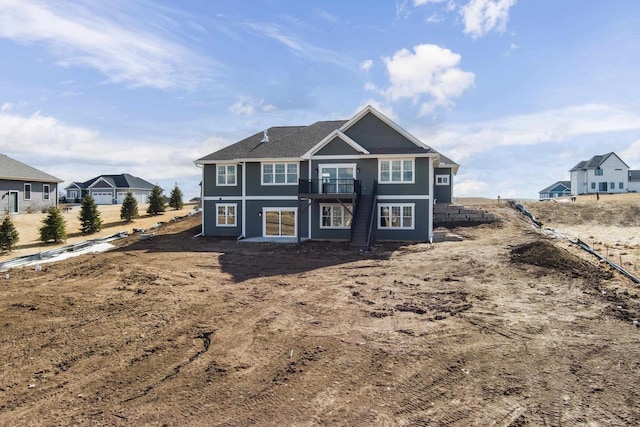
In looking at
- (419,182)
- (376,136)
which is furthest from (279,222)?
(419,182)

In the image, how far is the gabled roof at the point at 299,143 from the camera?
74.6 ft

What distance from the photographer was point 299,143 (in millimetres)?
25484

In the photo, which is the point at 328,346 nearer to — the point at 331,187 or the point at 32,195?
the point at 331,187

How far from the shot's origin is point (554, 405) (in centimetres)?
555

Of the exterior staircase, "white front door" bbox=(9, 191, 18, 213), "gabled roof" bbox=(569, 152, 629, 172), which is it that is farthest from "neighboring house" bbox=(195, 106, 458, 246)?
"gabled roof" bbox=(569, 152, 629, 172)

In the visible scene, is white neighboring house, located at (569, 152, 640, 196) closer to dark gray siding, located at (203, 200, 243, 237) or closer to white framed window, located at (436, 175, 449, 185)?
white framed window, located at (436, 175, 449, 185)

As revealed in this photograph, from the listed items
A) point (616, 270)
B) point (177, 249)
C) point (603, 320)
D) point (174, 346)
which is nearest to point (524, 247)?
Result: point (616, 270)

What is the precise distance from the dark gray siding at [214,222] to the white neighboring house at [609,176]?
190ft

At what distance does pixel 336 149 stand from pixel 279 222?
580 centimetres

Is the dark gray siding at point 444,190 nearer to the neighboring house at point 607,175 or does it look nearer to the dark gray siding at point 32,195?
the dark gray siding at point 32,195

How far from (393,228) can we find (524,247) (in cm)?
779

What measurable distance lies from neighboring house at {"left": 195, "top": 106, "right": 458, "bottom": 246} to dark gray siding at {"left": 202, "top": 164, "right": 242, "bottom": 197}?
7 centimetres

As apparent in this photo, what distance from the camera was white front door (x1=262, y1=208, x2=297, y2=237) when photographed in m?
24.2

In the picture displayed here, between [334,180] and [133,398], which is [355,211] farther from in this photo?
[133,398]
